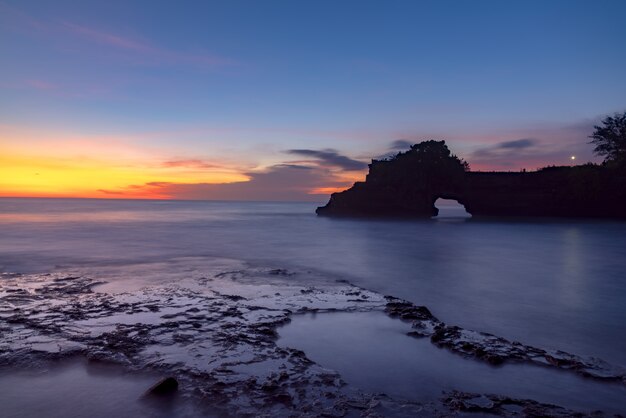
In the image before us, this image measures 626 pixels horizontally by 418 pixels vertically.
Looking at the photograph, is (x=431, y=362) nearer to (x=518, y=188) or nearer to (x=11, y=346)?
(x=11, y=346)

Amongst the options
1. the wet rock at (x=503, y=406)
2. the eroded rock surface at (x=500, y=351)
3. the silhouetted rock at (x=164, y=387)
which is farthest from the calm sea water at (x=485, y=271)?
the silhouetted rock at (x=164, y=387)

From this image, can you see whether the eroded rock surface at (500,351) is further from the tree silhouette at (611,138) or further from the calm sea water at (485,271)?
the tree silhouette at (611,138)

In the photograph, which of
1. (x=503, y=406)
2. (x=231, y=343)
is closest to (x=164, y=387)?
(x=231, y=343)

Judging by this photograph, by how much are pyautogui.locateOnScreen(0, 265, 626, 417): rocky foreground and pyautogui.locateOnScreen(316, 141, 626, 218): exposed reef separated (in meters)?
42.7

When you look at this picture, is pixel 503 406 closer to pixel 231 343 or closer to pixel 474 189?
pixel 231 343

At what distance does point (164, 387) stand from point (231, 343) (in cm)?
148

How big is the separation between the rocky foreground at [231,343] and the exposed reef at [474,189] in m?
42.7

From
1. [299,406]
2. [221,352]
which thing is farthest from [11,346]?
[299,406]

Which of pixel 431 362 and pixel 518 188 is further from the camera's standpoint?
pixel 518 188

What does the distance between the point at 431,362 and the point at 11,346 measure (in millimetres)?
5481

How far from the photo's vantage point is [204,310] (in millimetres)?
7012

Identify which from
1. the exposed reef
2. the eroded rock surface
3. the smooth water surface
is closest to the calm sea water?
the eroded rock surface

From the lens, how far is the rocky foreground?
385cm

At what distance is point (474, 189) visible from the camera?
5041 centimetres
